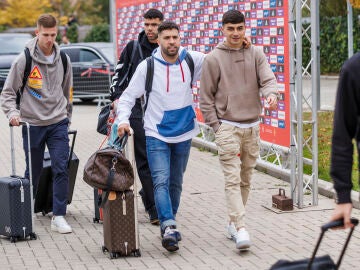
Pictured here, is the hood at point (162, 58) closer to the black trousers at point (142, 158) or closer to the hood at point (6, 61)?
the black trousers at point (142, 158)

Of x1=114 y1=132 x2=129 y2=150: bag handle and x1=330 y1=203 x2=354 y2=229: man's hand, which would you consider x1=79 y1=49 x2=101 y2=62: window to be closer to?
x1=114 y1=132 x2=129 y2=150: bag handle

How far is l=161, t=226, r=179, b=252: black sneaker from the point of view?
7.27 metres

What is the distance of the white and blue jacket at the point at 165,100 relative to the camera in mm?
7543

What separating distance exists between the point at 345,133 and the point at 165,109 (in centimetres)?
349

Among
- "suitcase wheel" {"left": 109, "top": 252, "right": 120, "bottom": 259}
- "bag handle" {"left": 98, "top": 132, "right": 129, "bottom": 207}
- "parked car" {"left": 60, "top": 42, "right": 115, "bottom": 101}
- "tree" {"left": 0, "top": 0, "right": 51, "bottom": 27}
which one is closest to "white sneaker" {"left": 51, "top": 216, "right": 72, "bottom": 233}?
"bag handle" {"left": 98, "top": 132, "right": 129, "bottom": 207}

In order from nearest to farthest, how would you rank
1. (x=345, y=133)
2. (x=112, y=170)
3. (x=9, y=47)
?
(x=345, y=133) → (x=112, y=170) → (x=9, y=47)

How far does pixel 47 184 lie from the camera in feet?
28.9

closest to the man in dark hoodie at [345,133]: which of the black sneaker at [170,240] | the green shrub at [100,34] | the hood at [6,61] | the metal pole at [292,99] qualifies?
the black sneaker at [170,240]

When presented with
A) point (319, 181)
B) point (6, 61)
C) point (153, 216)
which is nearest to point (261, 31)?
point (319, 181)

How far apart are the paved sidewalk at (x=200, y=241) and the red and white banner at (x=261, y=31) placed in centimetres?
81

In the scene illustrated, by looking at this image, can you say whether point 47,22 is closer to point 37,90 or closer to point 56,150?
point 37,90

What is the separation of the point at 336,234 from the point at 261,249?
82 centimetres

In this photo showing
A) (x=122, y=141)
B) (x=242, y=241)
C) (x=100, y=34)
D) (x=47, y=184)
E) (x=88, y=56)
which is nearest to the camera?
(x=242, y=241)

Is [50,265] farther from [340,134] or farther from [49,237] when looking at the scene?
[340,134]
